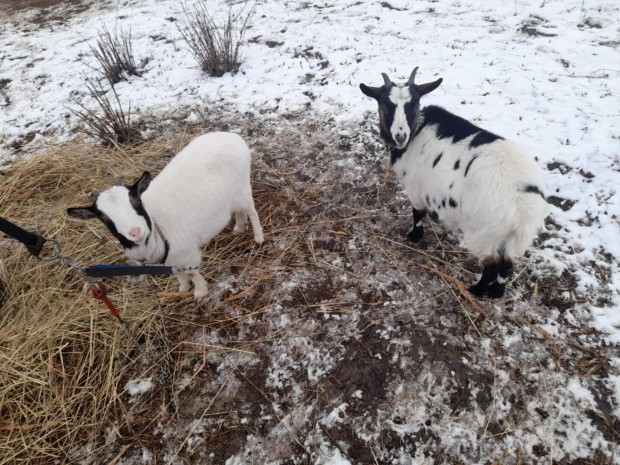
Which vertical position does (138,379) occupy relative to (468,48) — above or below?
below

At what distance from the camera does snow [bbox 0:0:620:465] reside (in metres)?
2.98

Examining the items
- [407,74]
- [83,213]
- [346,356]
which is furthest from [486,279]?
[407,74]

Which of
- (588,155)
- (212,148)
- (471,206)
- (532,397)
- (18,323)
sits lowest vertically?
(532,397)

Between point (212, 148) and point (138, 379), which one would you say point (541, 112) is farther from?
point (138, 379)

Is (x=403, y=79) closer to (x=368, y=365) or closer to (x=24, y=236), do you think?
(x=368, y=365)

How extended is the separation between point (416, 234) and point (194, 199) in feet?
7.47

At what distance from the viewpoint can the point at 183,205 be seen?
288 cm

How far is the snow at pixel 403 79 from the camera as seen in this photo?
2.98m

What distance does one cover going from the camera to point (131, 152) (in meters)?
5.01

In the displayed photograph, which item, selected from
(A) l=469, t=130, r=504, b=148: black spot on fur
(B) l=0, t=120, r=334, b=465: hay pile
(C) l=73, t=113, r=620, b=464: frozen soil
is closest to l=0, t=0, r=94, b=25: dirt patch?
(B) l=0, t=120, r=334, b=465: hay pile

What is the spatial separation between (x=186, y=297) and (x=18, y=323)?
148 cm

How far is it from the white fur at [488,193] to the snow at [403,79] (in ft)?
3.06

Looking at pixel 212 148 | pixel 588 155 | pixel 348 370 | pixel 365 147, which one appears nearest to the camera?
pixel 348 370

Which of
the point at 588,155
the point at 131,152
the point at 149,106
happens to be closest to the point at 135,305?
the point at 131,152
